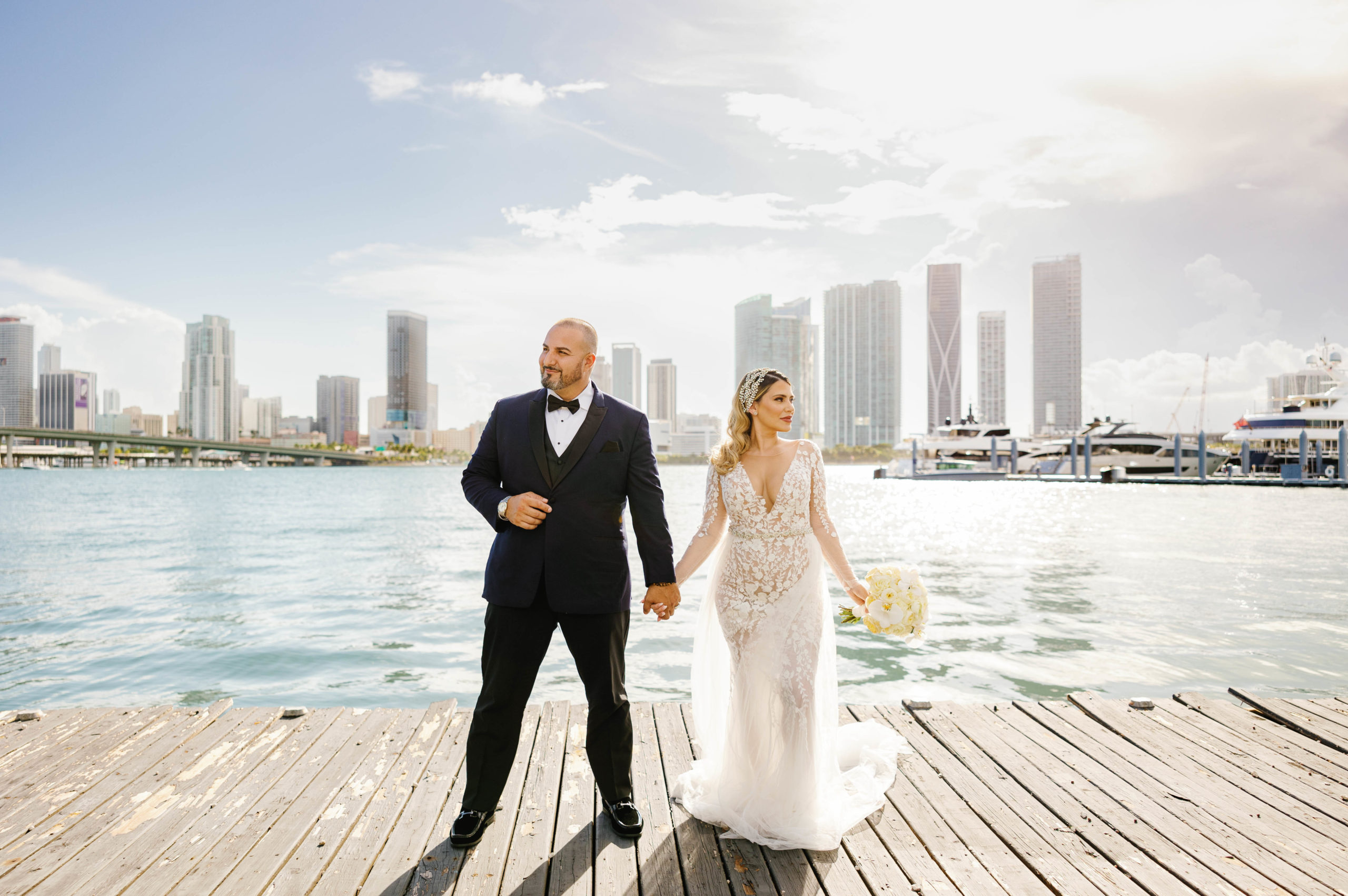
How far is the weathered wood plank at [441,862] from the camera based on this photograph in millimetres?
2643

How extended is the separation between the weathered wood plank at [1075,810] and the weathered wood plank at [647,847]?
158 centimetres

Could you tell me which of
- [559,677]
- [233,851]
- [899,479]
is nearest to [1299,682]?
[559,677]

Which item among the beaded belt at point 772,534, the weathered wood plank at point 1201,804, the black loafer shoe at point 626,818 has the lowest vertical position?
the weathered wood plank at point 1201,804

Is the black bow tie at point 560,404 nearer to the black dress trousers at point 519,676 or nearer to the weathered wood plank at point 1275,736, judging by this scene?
the black dress trousers at point 519,676

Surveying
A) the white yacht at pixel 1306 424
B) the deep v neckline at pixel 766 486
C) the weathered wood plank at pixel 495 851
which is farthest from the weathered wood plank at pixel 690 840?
the white yacht at pixel 1306 424

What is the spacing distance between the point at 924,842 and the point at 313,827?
249 cm

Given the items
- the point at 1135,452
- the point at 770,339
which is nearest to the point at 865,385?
the point at 770,339

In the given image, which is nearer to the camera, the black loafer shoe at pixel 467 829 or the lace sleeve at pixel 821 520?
the black loafer shoe at pixel 467 829

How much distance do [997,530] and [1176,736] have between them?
2311 centimetres

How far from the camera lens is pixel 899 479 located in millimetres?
86688

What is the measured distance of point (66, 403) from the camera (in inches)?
6156

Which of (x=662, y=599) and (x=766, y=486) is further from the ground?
(x=766, y=486)

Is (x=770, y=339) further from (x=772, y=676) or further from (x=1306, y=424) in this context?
(x=772, y=676)

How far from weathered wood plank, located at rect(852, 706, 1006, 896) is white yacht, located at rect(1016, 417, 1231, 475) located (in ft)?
236
